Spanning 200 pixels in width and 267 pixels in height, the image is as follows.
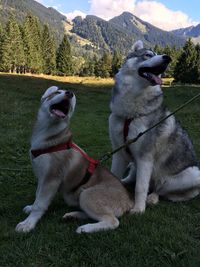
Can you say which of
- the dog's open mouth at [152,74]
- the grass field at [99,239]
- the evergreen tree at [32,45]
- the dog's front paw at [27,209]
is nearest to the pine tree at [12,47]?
the evergreen tree at [32,45]

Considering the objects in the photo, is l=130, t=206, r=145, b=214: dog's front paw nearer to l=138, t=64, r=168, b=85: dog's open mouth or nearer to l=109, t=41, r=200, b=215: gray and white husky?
l=109, t=41, r=200, b=215: gray and white husky

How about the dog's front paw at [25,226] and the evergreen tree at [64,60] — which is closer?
the dog's front paw at [25,226]

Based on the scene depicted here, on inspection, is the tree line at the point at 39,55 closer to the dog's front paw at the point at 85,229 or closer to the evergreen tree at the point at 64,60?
the evergreen tree at the point at 64,60

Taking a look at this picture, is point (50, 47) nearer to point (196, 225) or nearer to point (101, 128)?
point (101, 128)

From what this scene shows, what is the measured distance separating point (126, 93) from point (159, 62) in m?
0.78

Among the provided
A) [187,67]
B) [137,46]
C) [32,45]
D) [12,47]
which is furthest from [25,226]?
[32,45]

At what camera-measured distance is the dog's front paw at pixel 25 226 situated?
215 inches

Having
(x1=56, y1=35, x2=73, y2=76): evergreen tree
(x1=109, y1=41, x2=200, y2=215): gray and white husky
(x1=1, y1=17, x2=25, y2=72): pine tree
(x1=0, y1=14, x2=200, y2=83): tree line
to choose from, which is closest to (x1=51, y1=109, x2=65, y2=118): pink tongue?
(x1=109, y1=41, x2=200, y2=215): gray and white husky

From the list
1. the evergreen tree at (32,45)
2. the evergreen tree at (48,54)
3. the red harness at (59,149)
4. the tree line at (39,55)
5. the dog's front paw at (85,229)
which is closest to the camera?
the dog's front paw at (85,229)

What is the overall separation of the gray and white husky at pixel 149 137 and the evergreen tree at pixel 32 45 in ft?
267

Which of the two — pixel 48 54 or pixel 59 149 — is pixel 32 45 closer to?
pixel 48 54

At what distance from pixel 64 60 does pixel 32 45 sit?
11.6m

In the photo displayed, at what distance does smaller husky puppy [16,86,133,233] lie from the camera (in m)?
5.59

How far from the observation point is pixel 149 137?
659 centimetres
